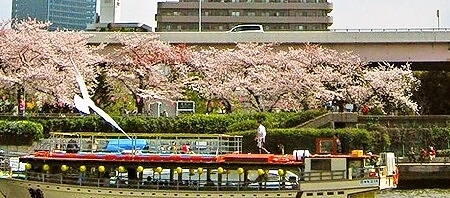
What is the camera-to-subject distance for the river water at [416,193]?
31172 mm

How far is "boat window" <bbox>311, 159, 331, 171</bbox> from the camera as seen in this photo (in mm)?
22000

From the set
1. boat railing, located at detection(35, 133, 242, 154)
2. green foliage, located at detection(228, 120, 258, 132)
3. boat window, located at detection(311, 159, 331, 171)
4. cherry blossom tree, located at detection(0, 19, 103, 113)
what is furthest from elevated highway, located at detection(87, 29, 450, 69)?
boat window, located at detection(311, 159, 331, 171)

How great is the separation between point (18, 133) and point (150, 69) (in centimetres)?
1463

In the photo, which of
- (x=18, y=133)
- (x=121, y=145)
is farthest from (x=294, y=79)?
(x=121, y=145)

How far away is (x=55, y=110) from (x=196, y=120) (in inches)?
539

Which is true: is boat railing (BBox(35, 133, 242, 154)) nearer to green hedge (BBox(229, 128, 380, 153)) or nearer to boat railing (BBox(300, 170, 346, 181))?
boat railing (BBox(300, 170, 346, 181))

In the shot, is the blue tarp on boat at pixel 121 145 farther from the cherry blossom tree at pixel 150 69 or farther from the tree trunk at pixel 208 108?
the tree trunk at pixel 208 108

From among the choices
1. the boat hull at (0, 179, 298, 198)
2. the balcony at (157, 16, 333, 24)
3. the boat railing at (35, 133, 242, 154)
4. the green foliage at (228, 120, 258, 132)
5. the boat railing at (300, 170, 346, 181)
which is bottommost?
the boat hull at (0, 179, 298, 198)

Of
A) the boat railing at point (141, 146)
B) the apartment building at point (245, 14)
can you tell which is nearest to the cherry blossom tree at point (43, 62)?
the boat railing at point (141, 146)

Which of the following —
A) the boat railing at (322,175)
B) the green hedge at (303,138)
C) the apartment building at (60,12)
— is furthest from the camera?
the apartment building at (60,12)

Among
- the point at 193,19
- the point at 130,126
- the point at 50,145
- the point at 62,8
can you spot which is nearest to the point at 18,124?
the point at 130,126

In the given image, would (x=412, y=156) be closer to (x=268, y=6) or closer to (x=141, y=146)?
(x=141, y=146)

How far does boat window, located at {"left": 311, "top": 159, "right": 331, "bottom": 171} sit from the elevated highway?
123 ft

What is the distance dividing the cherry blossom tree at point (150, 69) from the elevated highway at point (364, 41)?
12.2ft
